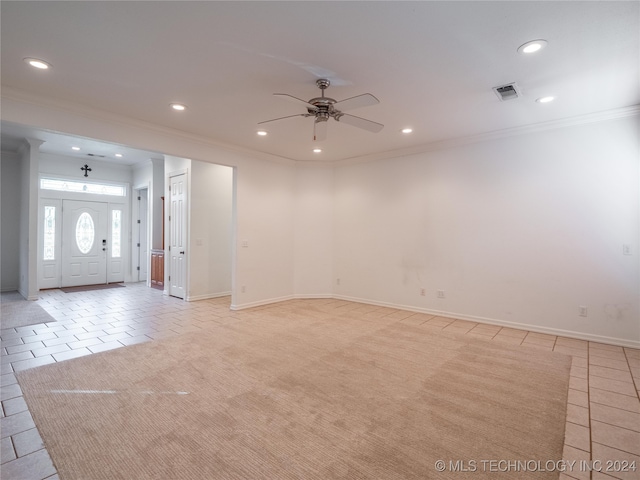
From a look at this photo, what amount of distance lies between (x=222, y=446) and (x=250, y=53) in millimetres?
2886

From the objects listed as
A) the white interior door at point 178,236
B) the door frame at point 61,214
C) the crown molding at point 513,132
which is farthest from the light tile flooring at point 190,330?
the crown molding at point 513,132

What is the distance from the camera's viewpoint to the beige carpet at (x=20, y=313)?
4.63 m

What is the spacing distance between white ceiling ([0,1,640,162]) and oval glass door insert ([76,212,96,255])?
5.37m

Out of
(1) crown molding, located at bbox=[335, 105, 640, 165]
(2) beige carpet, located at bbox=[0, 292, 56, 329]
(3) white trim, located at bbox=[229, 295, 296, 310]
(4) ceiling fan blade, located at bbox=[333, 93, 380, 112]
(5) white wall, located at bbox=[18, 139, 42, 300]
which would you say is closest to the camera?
(4) ceiling fan blade, located at bbox=[333, 93, 380, 112]

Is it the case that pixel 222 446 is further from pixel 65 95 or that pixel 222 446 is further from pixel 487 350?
pixel 65 95

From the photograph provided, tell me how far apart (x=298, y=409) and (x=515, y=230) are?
12.9 ft

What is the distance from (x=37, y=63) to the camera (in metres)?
2.78

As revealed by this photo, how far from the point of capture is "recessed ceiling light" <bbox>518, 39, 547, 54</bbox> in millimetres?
2455

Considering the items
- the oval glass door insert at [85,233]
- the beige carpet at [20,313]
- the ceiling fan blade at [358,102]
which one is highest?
the ceiling fan blade at [358,102]

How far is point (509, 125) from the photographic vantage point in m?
4.38

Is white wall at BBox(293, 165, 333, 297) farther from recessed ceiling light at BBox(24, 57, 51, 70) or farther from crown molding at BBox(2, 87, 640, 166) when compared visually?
recessed ceiling light at BBox(24, 57, 51, 70)

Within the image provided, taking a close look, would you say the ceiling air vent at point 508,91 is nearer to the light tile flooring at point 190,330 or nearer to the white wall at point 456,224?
the white wall at point 456,224

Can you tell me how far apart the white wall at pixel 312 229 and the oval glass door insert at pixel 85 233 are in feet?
18.1

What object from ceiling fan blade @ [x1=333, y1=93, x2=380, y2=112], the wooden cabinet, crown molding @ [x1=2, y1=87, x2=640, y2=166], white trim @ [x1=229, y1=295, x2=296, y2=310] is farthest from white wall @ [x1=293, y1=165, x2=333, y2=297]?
ceiling fan blade @ [x1=333, y1=93, x2=380, y2=112]
